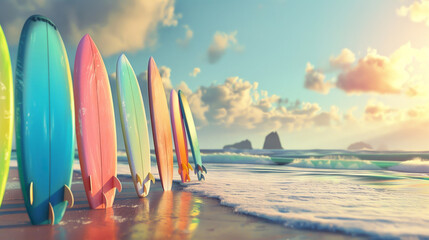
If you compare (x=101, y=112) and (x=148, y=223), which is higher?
(x=101, y=112)

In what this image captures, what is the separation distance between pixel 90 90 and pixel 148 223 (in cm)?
180

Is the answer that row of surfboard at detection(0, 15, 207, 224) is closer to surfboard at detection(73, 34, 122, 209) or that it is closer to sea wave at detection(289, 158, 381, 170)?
surfboard at detection(73, 34, 122, 209)

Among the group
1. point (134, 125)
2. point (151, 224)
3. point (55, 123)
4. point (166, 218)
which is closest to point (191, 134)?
point (134, 125)

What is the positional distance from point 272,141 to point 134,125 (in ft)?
116

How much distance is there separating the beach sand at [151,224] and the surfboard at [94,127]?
274 mm

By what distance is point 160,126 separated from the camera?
5.27 meters

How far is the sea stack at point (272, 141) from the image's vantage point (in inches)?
1482

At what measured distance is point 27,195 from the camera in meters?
2.80

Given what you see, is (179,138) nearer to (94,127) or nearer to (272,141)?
(94,127)

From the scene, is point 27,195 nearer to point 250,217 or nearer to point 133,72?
point 250,217

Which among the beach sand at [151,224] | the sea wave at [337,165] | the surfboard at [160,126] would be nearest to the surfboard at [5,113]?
the beach sand at [151,224]

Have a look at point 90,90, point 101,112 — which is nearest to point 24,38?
point 90,90

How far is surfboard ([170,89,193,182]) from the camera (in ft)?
19.5

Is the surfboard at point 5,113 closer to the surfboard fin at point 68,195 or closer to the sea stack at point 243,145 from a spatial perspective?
the surfboard fin at point 68,195
